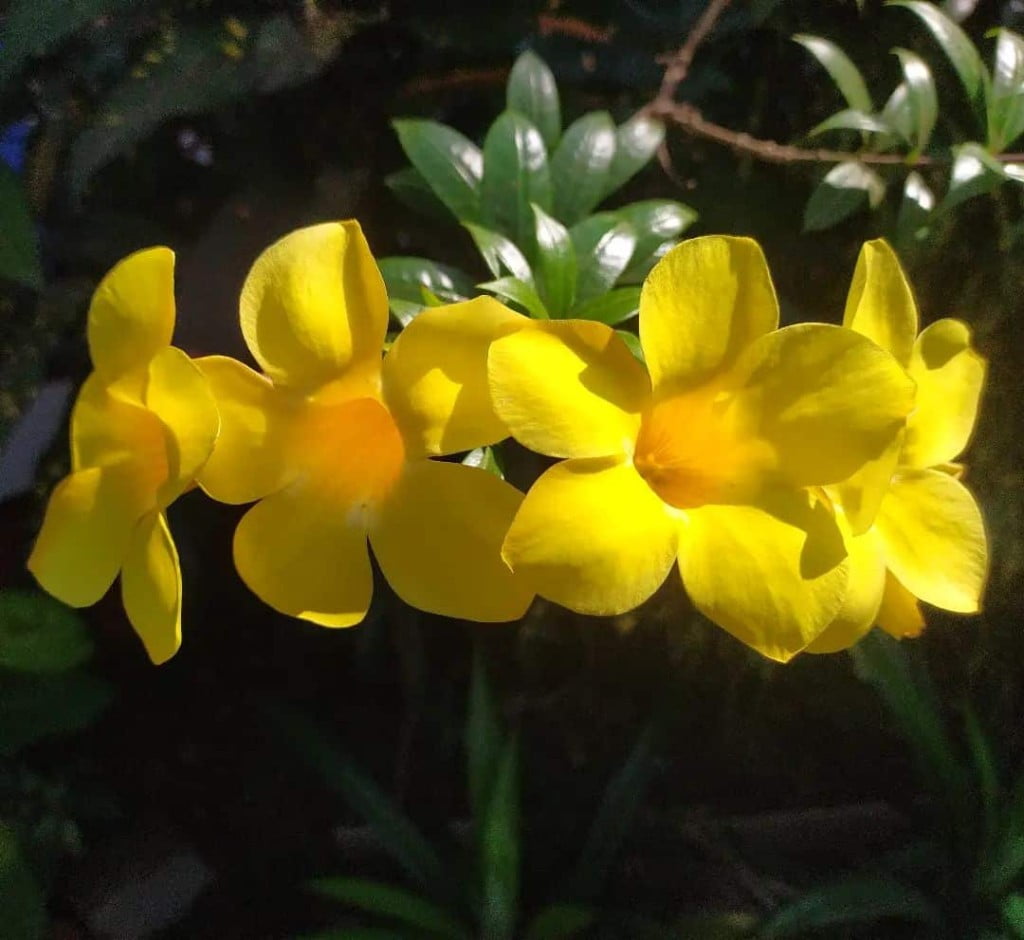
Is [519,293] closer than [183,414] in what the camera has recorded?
No

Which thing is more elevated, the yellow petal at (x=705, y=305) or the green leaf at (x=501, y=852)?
the yellow petal at (x=705, y=305)

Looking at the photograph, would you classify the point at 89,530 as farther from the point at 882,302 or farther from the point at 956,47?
the point at 956,47

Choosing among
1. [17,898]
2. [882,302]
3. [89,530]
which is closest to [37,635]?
[17,898]

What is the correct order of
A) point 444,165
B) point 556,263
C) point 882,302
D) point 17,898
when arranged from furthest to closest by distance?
point 17,898, point 444,165, point 556,263, point 882,302

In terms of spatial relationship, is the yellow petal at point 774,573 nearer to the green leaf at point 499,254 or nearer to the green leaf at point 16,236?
the green leaf at point 499,254

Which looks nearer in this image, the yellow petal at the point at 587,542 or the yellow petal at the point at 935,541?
the yellow petal at the point at 587,542

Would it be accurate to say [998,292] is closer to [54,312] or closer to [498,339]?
[498,339]

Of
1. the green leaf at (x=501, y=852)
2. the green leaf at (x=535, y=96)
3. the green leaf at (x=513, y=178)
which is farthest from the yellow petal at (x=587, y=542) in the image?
the green leaf at (x=501, y=852)
